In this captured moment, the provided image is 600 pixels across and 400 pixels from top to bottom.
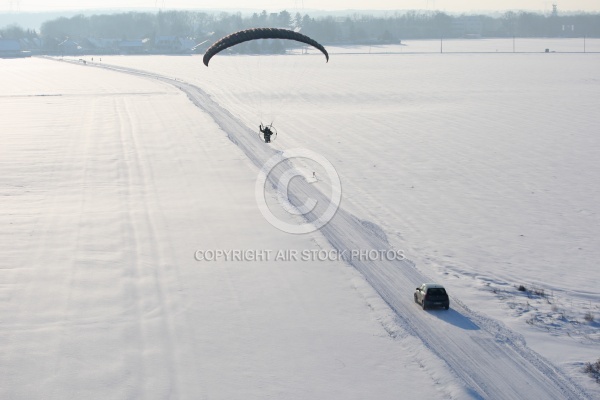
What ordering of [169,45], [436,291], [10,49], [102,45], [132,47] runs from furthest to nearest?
[102,45]
[132,47]
[169,45]
[10,49]
[436,291]

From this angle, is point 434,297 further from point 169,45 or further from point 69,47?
point 69,47

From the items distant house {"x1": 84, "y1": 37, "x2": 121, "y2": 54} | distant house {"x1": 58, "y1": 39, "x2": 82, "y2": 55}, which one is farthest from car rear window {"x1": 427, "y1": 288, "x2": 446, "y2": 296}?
distant house {"x1": 58, "y1": 39, "x2": 82, "y2": 55}

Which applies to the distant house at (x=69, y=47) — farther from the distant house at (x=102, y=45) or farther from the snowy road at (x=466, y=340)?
the snowy road at (x=466, y=340)

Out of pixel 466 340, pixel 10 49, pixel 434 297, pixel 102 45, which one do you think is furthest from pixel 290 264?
pixel 102 45

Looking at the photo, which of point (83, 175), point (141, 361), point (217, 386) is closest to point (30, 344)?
point (141, 361)

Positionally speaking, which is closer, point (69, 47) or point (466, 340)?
point (466, 340)

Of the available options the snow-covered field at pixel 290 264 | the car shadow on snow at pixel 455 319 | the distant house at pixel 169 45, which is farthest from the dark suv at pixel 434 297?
the distant house at pixel 169 45
